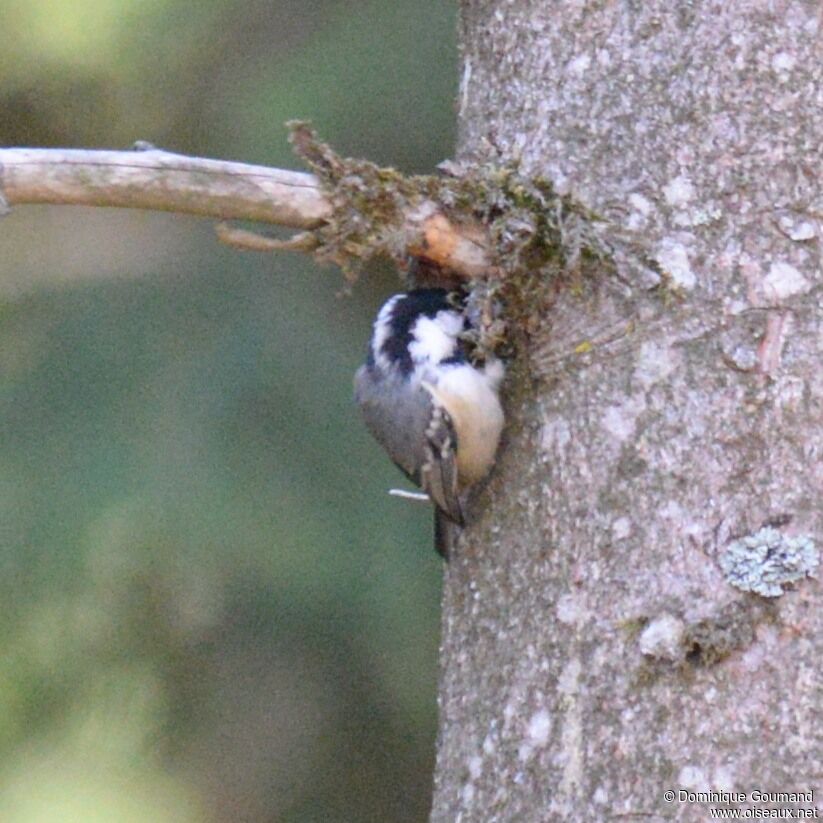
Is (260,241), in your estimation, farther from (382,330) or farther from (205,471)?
(205,471)

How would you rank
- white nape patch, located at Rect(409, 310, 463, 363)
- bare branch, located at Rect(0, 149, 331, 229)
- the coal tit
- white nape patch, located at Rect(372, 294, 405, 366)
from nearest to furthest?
bare branch, located at Rect(0, 149, 331, 229)
the coal tit
white nape patch, located at Rect(409, 310, 463, 363)
white nape patch, located at Rect(372, 294, 405, 366)

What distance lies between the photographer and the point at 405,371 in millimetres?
2609

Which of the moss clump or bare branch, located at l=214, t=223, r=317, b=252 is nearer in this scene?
the moss clump

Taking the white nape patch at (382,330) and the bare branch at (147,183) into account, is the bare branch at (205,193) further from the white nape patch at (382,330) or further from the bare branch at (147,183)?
the white nape patch at (382,330)

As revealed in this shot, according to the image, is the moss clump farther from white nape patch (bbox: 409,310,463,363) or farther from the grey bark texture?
white nape patch (bbox: 409,310,463,363)

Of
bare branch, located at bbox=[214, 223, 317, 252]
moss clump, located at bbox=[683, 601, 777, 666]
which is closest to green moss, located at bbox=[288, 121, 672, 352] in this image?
bare branch, located at bbox=[214, 223, 317, 252]

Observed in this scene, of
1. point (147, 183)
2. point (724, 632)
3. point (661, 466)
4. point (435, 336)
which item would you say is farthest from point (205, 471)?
point (724, 632)

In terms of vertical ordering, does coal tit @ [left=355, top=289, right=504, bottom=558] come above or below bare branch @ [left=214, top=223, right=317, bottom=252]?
below

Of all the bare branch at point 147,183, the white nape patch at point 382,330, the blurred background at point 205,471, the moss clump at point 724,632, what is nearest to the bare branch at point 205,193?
the bare branch at point 147,183

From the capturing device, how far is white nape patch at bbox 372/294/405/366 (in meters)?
2.62

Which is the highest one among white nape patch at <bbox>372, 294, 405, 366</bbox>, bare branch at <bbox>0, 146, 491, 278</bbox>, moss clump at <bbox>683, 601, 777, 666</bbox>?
bare branch at <bbox>0, 146, 491, 278</bbox>

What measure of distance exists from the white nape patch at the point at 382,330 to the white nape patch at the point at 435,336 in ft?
0.23

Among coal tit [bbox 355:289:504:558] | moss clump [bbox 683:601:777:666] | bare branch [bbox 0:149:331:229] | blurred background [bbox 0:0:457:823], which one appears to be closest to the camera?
moss clump [bbox 683:601:777:666]

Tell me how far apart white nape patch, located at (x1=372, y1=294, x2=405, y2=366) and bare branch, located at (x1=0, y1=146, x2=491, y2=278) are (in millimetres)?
361
